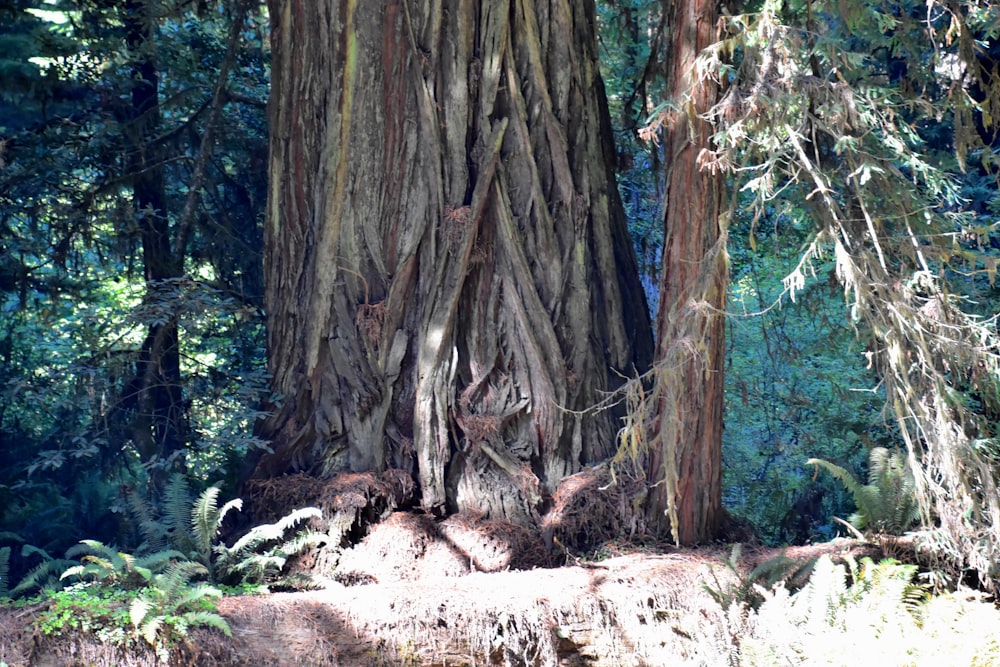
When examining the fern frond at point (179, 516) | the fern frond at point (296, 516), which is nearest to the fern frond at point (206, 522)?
the fern frond at point (179, 516)

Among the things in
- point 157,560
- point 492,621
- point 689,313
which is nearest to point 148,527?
point 157,560

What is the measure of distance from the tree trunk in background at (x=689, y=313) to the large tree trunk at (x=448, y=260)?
771 mm

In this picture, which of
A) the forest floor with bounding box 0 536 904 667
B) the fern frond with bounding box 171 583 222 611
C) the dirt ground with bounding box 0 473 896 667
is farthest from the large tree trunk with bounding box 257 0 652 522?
the fern frond with bounding box 171 583 222 611

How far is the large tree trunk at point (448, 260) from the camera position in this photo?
6672 mm

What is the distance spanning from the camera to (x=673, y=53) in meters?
6.30

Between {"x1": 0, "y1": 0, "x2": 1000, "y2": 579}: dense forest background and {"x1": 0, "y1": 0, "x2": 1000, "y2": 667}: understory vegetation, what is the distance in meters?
0.04

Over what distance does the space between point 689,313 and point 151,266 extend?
504 cm

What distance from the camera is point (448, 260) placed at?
6719 mm

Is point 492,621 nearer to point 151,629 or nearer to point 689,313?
point 151,629

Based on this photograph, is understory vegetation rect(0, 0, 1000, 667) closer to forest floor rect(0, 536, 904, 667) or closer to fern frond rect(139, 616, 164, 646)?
fern frond rect(139, 616, 164, 646)

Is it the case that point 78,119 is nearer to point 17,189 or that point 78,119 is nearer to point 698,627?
point 17,189

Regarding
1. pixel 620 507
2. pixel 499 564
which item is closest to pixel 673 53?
pixel 620 507

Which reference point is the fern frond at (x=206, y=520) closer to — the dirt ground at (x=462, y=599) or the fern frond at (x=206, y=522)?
the fern frond at (x=206, y=522)

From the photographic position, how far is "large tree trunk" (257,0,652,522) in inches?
263
